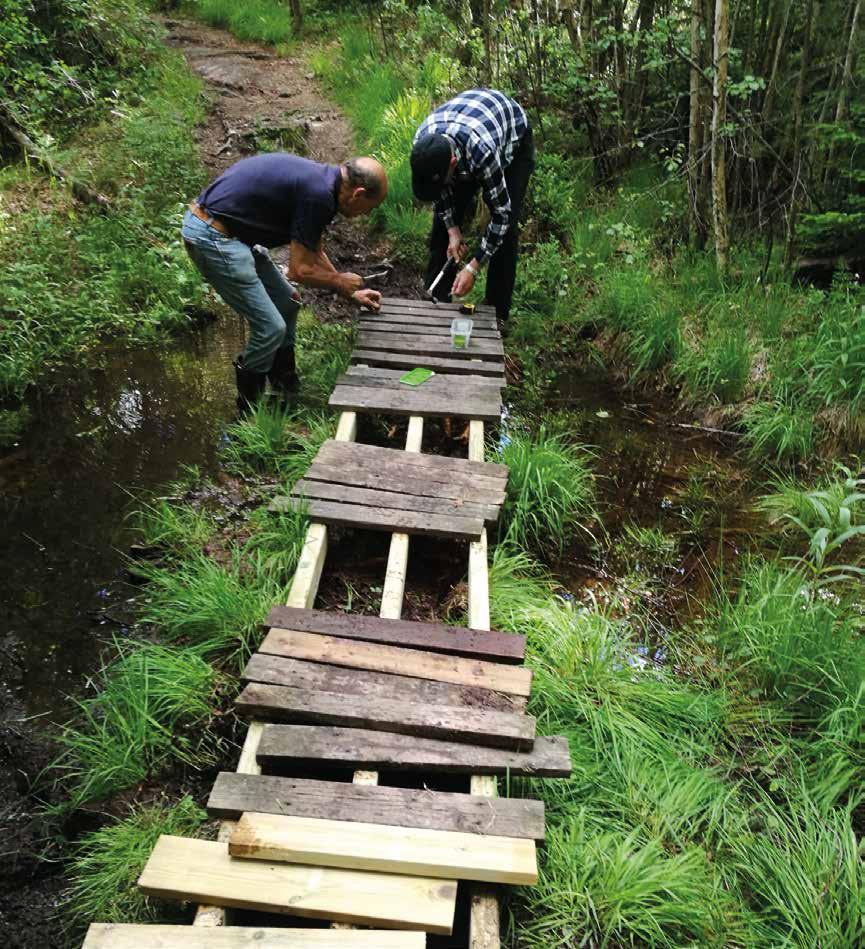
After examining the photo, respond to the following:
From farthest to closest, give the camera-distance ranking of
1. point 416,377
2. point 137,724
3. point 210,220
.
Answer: point 416,377 → point 210,220 → point 137,724

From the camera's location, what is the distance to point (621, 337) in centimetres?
495

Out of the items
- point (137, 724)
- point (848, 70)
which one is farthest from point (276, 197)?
point (848, 70)

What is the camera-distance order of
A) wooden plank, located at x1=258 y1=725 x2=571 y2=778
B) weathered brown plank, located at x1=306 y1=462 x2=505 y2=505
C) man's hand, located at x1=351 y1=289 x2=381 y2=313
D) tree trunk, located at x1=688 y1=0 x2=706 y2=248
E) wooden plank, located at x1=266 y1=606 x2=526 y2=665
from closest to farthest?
wooden plank, located at x1=258 y1=725 x2=571 y2=778 → wooden plank, located at x1=266 y1=606 x2=526 y2=665 → weathered brown plank, located at x1=306 y1=462 x2=505 y2=505 → man's hand, located at x1=351 y1=289 x2=381 y2=313 → tree trunk, located at x1=688 y1=0 x2=706 y2=248

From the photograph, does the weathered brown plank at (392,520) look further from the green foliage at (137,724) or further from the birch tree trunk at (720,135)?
the birch tree trunk at (720,135)

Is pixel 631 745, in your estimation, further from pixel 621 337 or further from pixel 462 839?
pixel 621 337

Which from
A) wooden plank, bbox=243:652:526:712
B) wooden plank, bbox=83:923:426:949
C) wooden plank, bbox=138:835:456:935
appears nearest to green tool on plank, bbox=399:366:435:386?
wooden plank, bbox=243:652:526:712

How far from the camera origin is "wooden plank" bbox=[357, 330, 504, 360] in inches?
175

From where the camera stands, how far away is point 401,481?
3344 millimetres

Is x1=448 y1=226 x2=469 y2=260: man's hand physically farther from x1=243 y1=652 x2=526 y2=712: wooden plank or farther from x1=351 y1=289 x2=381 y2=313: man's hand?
x1=243 y1=652 x2=526 y2=712: wooden plank

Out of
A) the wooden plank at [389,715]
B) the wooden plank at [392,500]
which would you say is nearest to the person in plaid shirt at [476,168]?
the wooden plank at [392,500]

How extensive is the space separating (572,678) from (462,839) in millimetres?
847

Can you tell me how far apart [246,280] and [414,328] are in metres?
1.41

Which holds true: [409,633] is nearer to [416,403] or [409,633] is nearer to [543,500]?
[543,500]

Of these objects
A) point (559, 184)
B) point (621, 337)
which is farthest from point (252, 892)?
point (559, 184)
